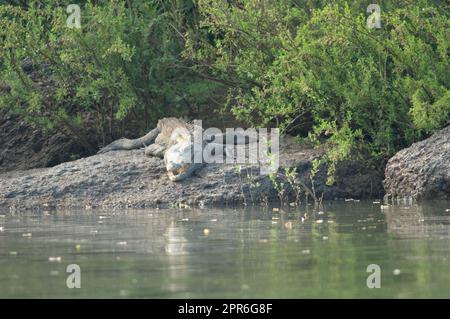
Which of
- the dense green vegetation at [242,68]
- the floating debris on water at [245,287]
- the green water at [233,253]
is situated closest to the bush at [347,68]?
the dense green vegetation at [242,68]

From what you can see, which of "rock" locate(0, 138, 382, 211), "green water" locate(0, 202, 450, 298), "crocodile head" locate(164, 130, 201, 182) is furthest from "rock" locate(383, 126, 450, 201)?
"crocodile head" locate(164, 130, 201, 182)

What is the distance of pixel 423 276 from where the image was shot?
8.97 m

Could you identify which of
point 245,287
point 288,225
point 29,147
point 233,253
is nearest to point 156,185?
point 288,225

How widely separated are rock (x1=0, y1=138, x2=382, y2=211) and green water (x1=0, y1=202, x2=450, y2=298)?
5.97 feet

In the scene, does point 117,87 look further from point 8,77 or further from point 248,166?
point 248,166

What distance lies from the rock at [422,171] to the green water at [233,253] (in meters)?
0.73

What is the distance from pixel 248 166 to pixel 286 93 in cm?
158

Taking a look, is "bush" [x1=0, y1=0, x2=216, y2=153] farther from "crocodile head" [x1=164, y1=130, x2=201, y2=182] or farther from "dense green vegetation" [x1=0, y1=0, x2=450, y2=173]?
"crocodile head" [x1=164, y1=130, x2=201, y2=182]

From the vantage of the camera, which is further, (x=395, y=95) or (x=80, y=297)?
(x=395, y=95)

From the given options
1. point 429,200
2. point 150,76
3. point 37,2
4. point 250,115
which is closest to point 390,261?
point 429,200

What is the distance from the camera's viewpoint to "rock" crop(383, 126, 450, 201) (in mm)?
16516

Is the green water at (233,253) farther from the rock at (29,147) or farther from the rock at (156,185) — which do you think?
the rock at (29,147)

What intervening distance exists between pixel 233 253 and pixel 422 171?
6.67 meters

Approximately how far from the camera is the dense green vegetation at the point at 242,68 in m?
17.6
